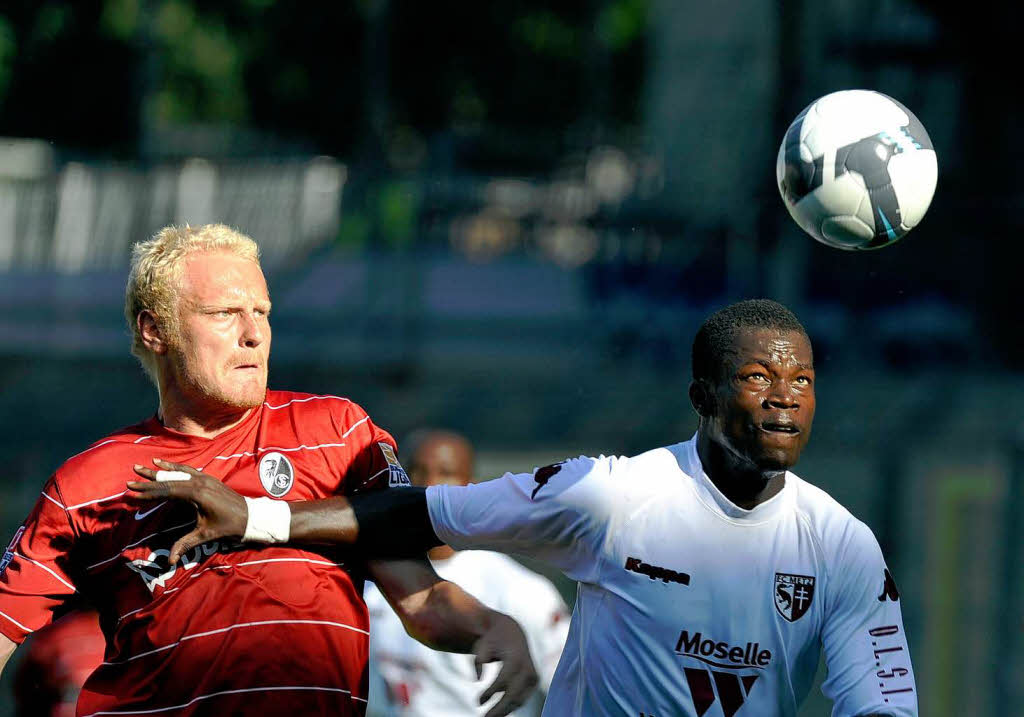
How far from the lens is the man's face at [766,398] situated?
3.35 metres

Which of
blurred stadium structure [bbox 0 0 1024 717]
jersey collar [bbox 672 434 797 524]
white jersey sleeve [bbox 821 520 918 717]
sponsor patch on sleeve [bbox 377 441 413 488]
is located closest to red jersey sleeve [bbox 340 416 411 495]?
sponsor patch on sleeve [bbox 377 441 413 488]

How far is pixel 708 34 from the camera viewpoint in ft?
55.3

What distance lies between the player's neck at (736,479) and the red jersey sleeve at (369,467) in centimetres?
76

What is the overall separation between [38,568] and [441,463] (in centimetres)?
232

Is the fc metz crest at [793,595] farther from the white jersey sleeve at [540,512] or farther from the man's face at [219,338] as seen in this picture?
the man's face at [219,338]

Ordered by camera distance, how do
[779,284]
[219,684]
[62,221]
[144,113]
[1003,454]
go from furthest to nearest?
1. [144,113]
2. [62,221]
3. [779,284]
4. [1003,454]
5. [219,684]

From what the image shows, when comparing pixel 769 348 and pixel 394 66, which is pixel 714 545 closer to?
pixel 769 348

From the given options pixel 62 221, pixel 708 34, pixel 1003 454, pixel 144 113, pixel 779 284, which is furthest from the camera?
pixel 144 113

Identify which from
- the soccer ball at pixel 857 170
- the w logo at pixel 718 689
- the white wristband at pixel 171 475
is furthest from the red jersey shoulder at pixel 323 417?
the soccer ball at pixel 857 170

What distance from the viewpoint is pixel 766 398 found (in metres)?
3.38

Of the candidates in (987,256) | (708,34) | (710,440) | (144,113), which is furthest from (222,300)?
(144,113)

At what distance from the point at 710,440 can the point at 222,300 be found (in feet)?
4.01

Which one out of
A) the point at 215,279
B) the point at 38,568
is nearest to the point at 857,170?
the point at 215,279

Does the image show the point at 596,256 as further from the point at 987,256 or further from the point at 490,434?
the point at 987,256
